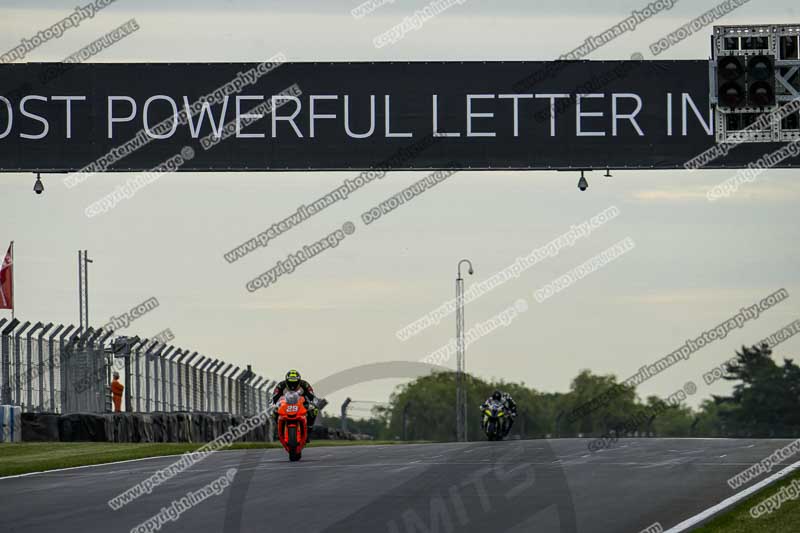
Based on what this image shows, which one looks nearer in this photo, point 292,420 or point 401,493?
point 401,493

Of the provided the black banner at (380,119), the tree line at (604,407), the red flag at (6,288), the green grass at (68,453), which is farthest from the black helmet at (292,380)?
the tree line at (604,407)

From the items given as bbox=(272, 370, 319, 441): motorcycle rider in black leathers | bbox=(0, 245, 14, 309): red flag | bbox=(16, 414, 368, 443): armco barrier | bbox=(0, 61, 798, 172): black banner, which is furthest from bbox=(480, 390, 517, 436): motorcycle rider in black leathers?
bbox=(272, 370, 319, 441): motorcycle rider in black leathers

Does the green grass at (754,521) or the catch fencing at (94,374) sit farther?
the catch fencing at (94,374)

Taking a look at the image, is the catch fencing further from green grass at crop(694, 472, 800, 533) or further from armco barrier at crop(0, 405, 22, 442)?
green grass at crop(694, 472, 800, 533)

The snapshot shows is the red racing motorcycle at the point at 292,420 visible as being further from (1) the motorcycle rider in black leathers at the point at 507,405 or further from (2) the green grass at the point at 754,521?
(1) the motorcycle rider in black leathers at the point at 507,405

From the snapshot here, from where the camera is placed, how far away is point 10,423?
26875 millimetres

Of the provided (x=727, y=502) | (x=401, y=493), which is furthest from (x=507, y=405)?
(x=727, y=502)

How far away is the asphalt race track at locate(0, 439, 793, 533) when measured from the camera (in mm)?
13031

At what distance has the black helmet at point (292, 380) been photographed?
2169 centimetres

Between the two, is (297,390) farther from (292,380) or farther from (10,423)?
(10,423)

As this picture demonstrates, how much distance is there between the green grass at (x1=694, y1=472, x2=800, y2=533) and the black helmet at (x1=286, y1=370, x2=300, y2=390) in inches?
317

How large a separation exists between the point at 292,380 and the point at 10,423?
7514 millimetres

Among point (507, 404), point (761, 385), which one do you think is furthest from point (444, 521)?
point (761, 385)

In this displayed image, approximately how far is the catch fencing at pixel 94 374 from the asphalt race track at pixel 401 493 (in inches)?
236
